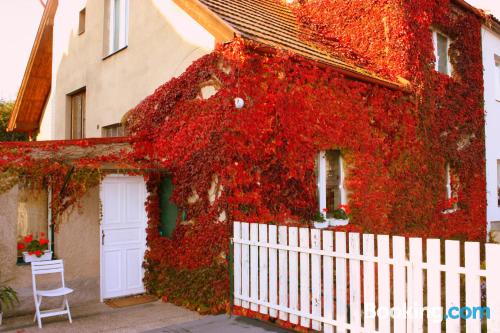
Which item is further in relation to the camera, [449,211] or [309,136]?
[449,211]

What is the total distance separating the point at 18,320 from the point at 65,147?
122 inches

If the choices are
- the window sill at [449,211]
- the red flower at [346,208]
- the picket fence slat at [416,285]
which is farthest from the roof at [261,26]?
the picket fence slat at [416,285]

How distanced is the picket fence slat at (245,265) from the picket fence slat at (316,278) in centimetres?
117

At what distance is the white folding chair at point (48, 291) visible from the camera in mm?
6223

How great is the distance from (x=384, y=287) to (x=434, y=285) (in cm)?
54

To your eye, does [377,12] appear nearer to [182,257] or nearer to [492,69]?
[492,69]

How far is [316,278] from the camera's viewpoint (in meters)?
5.02

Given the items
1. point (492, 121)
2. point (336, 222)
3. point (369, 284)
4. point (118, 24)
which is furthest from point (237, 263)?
point (492, 121)

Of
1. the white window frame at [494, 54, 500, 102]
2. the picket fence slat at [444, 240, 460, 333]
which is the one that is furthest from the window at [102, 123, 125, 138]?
the white window frame at [494, 54, 500, 102]

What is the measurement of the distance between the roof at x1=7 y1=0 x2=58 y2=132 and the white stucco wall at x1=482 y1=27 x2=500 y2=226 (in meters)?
13.9

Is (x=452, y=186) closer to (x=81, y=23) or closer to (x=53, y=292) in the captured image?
(x=53, y=292)

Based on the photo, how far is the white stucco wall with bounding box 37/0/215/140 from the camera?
27.2 ft

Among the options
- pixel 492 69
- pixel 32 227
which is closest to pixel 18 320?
pixel 32 227

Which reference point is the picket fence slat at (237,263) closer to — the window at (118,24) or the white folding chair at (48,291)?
the white folding chair at (48,291)
